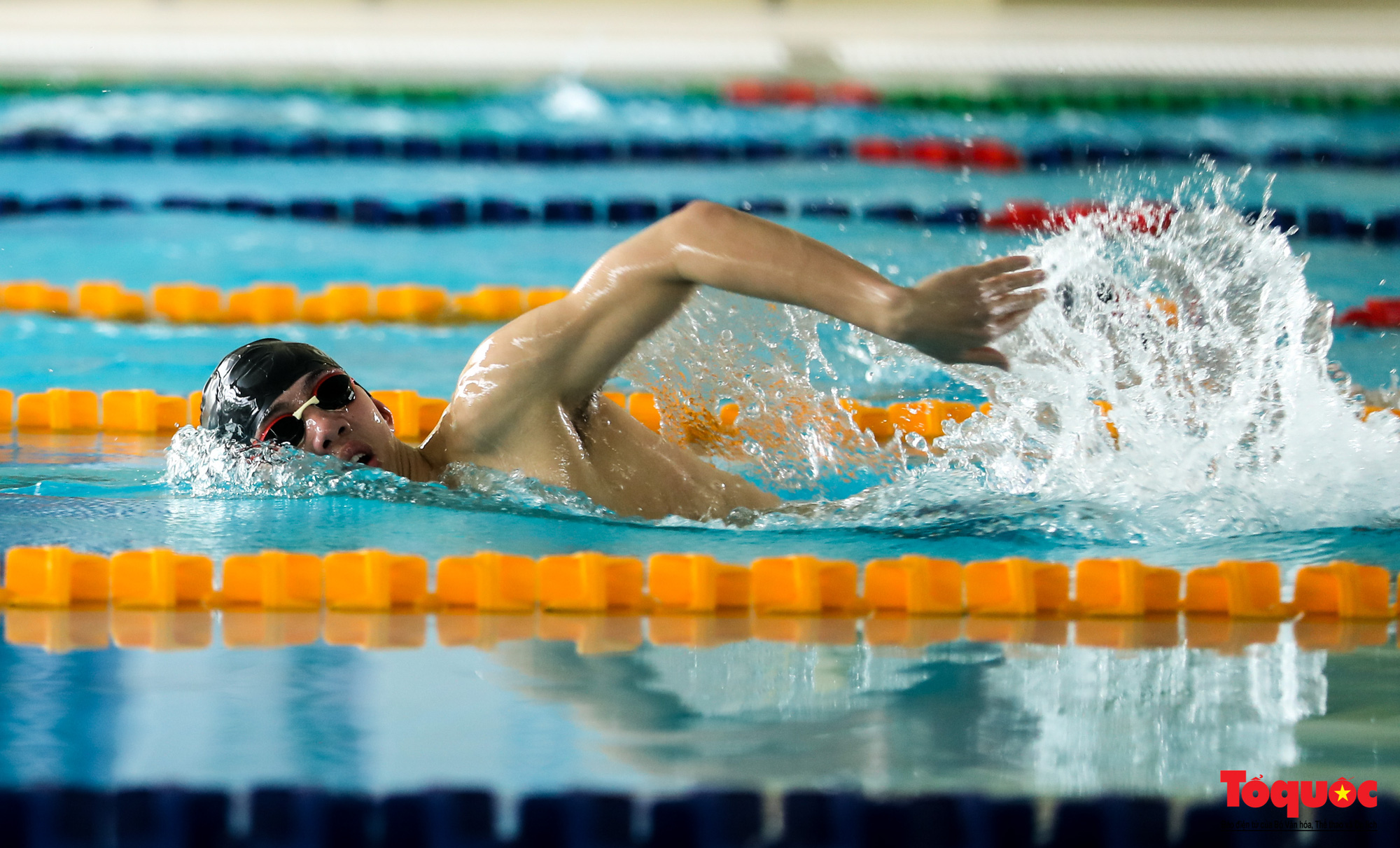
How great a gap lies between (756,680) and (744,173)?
6180 millimetres

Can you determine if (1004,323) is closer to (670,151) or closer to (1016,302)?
(1016,302)

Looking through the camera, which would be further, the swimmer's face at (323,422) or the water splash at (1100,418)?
the water splash at (1100,418)

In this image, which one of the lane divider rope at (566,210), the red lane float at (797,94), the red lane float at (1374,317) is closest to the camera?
the red lane float at (1374,317)

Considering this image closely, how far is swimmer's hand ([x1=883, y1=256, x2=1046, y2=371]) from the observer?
218 cm

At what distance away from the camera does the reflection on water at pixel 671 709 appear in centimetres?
186

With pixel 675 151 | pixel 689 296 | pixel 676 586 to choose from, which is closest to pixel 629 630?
pixel 676 586

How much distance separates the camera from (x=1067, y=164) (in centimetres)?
817

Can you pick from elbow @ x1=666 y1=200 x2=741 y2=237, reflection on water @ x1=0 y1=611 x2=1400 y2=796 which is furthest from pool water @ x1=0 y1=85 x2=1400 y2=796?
elbow @ x1=666 y1=200 x2=741 y2=237

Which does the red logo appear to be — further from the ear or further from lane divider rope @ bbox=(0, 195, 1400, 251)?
lane divider rope @ bbox=(0, 195, 1400, 251)

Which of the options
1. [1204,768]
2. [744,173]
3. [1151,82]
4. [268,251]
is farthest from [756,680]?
[1151,82]

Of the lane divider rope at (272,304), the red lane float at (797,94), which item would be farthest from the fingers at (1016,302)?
the red lane float at (797,94)

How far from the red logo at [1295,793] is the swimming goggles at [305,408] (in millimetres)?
1717

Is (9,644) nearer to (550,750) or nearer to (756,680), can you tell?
(550,750)

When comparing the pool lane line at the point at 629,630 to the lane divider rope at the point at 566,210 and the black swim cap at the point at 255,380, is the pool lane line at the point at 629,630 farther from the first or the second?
the lane divider rope at the point at 566,210
